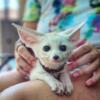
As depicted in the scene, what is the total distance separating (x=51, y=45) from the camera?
922 mm

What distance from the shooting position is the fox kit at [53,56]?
920mm

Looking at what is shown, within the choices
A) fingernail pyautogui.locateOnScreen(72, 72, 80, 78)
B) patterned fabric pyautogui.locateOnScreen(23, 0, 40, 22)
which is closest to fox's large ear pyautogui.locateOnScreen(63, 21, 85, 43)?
fingernail pyautogui.locateOnScreen(72, 72, 80, 78)

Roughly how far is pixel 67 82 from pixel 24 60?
22 cm

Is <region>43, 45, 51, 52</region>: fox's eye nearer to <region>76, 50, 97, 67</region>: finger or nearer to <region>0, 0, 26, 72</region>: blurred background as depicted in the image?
<region>76, 50, 97, 67</region>: finger

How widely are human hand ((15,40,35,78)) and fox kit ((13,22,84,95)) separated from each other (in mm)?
80

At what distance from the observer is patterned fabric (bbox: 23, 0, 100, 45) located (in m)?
1.23

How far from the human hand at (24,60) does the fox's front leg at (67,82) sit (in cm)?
12

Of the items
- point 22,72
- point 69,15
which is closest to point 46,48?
point 22,72

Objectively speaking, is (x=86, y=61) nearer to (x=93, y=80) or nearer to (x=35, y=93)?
(x=93, y=80)

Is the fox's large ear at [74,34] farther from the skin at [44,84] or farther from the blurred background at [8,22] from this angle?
the blurred background at [8,22]

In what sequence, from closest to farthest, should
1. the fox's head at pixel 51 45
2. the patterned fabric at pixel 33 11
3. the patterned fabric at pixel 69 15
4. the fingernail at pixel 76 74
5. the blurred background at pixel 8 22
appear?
1. the fox's head at pixel 51 45
2. the fingernail at pixel 76 74
3. the patterned fabric at pixel 69 15
4. the patterned fabric at pixel 33 11
5. the blurred background at pixel 8 22

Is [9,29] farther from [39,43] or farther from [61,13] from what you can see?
[39,43]

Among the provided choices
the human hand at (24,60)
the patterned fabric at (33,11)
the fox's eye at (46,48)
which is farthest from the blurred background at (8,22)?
the fox's eye at (46,48)

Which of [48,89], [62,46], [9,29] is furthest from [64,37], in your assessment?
[9,29]
